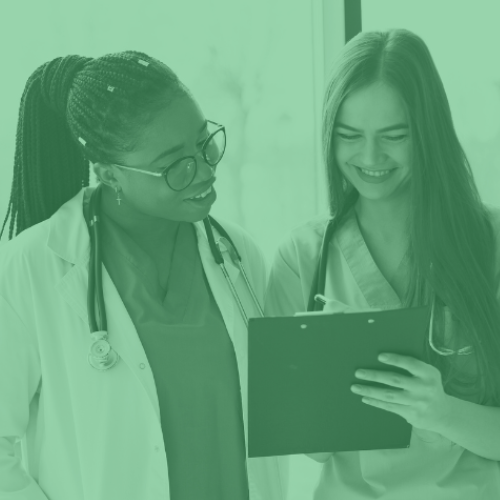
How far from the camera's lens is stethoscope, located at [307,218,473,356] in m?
1.21

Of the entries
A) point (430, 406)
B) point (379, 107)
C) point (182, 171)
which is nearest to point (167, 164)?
point (182, 171)

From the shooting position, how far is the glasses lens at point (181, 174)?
1287mm

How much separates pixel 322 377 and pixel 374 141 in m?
0.40

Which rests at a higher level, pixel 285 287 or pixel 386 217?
pixel 386 217

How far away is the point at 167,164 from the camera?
4.21 feet

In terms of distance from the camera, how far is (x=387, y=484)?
3.95 feet

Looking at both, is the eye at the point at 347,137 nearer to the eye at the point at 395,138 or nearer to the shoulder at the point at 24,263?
the eye at the point at 395,138

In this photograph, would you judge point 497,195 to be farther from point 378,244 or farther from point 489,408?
point 489,408

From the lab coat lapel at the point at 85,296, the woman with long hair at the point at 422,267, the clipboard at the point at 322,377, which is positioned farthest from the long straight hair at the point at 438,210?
the lab coat lapel at the point at 85,296

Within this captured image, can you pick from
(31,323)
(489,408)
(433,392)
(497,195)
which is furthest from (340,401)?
(497,195)

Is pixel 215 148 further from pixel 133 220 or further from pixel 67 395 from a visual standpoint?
pixel 67 395

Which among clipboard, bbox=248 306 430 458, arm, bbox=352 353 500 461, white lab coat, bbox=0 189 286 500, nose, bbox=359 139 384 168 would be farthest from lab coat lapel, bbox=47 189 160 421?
nose, bbox=359 139 384 168

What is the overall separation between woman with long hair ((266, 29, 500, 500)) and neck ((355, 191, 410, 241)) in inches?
0.6

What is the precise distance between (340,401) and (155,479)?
36cm
